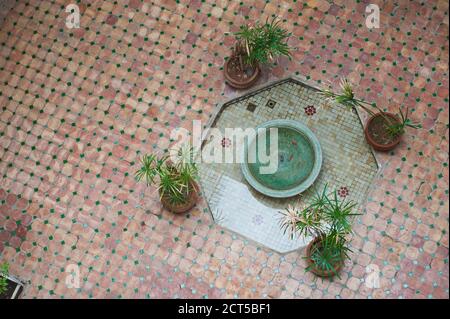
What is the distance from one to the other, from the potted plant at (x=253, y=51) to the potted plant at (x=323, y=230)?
2016 mm

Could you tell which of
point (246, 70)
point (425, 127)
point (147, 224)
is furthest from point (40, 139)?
point (425, 127)

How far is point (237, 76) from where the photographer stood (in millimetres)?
8359

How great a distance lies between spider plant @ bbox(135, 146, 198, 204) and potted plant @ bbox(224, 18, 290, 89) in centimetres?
130

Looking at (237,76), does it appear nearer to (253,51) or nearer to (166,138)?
(253,51)

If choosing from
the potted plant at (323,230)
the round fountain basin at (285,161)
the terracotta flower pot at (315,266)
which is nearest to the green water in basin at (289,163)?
the round fountain basin at (285,161)

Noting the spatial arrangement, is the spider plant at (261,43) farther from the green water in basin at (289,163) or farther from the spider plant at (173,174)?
the spider plant at (173,174)

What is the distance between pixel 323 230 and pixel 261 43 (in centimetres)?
268

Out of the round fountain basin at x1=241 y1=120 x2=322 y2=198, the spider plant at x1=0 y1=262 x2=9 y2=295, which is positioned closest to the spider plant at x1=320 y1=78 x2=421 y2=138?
the round fountain basin at x1=241 y1=120 x2=322 y2=198

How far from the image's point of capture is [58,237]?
26.5 ft

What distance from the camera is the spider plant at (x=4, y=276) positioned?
24.5ft

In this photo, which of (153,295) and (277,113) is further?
(277,113)

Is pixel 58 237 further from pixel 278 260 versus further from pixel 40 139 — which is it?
pixel 278 260

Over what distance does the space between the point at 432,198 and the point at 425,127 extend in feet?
3.39

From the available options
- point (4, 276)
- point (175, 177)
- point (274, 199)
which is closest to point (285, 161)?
point (274, 199)
